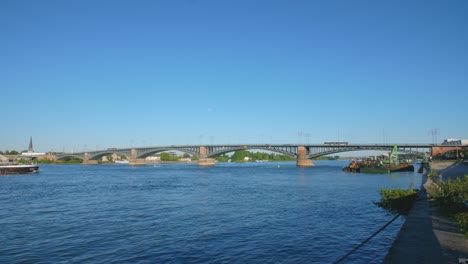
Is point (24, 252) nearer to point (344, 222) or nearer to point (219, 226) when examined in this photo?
point (219, 226)

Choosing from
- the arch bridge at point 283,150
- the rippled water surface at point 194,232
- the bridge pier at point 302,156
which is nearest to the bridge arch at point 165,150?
the arch bridge at point 283,150

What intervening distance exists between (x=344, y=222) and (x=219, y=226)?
317 inches

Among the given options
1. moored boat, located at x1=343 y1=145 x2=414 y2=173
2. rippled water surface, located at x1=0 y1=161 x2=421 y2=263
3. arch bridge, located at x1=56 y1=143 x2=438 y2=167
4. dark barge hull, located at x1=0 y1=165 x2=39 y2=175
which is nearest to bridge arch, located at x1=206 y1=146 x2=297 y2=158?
arch bridge, located at x1=56 y1=143 x2=438 y2=167

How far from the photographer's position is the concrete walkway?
11.2m

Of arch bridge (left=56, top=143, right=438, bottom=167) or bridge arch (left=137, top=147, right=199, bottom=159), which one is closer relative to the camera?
arch bridge (left=56, top=143, right=438, bottom=167)

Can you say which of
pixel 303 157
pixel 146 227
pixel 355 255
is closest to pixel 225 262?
pixel 355 255

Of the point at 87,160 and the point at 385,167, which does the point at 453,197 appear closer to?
the point at 385,167

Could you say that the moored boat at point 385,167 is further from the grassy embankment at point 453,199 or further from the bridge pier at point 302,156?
the grassy embankment at point 453,199

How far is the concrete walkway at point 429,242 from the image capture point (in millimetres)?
11207

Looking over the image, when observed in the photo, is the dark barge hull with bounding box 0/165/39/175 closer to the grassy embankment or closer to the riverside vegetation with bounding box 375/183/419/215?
the riverside vegetation with bounding box 375/183/419/215

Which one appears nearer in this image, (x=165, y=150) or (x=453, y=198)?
(x=453, y=198)

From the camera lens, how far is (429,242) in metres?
13.2

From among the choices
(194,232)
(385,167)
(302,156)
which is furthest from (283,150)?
(194,232)

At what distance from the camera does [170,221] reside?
24047 mm
